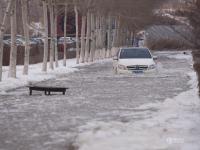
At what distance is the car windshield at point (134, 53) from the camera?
103 feet

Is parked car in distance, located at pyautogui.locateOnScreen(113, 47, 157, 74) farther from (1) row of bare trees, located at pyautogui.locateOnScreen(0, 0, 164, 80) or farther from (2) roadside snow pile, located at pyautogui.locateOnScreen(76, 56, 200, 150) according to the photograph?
(2) roadside snow pile, located at pyautogui.locateOnScreen(76, 56, 200, 150)

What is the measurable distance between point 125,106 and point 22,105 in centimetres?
289

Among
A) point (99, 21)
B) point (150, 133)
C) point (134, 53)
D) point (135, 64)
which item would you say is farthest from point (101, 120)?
point (99, 21)

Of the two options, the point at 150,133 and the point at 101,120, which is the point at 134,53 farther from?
the point at 150,133

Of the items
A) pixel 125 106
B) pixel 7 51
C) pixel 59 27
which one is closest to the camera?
pixel 125 106

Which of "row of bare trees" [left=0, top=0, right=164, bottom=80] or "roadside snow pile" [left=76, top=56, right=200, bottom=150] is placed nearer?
"roadside snow pile" [left=76, top=56, right=200, bottom=150]

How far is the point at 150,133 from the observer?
11.4 metres

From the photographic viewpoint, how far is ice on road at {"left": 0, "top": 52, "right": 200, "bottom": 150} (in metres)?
10.6

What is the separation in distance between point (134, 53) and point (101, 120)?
1825 centimetres

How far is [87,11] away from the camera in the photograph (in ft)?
166

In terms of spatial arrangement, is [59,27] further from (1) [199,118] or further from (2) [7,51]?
(1) [199,118]

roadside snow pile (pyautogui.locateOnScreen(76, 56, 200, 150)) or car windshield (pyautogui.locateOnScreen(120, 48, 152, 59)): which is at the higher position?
roadside snow pile (pyautogui.locateOnScreen(76, 56, 200, 150))

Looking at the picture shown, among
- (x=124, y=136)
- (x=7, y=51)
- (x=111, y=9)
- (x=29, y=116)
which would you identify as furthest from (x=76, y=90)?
(x=111, y=9)

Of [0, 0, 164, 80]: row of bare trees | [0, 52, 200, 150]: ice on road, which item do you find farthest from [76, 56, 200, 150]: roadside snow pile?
[0, 0, 164, 80]: row of bare trees
